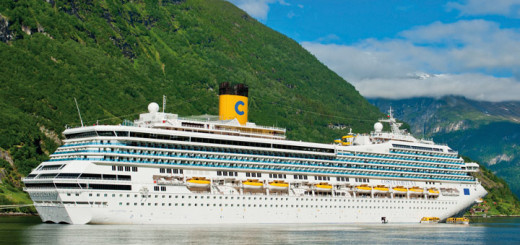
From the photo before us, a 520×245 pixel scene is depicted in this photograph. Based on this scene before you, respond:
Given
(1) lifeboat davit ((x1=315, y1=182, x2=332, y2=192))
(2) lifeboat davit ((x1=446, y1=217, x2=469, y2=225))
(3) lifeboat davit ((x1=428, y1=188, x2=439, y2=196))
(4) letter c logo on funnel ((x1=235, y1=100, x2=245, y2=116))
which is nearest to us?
(1) lifeboat davit ((x1=315, y1=182, x2=332, y2=192))

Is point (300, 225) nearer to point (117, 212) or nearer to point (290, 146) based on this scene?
point (290, 146)

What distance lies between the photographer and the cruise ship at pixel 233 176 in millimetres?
67125

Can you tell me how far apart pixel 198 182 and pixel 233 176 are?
5.70 meters

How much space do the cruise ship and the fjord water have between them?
2.80 metres

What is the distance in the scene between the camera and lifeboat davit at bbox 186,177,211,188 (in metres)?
72.1

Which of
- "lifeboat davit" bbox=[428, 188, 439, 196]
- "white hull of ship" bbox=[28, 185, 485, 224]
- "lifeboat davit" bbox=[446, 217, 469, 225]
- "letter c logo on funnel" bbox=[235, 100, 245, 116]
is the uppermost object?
Answer: "letter c logo on funnel" bbox=[235, 100, 245, 116]

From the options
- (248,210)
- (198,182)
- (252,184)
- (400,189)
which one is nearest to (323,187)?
(252,184)

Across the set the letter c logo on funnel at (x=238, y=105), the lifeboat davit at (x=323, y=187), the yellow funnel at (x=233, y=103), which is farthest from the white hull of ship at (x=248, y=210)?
the letter c logo on funnel at (x=238, y=105)

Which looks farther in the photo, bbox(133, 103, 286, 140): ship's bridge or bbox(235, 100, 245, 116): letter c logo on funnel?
bbox(235, 100, 245, 116): letter c logo on funnel

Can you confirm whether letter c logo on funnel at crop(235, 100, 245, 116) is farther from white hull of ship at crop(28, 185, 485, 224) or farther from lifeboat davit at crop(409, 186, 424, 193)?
lifeboat davit at crop(409, 186, 424, 193)

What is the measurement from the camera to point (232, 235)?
2352 inches

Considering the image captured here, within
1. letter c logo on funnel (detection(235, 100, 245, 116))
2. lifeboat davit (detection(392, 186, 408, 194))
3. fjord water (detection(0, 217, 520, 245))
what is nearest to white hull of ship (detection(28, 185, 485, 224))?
lifeboat davit (detection(392, 186, 408, 194))

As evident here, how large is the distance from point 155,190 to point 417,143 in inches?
1741

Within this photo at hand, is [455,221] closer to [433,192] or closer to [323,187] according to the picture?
[433,192]
